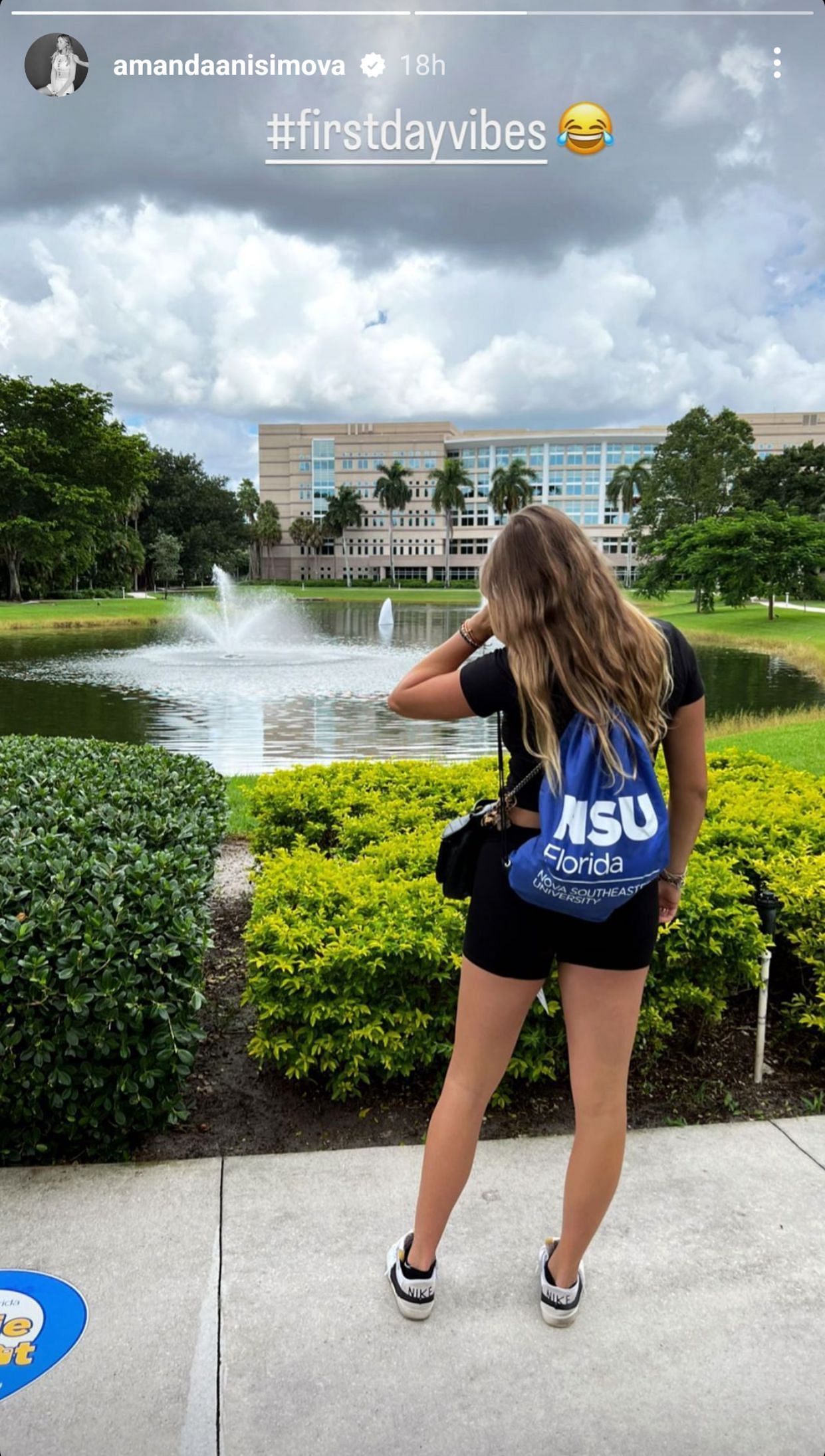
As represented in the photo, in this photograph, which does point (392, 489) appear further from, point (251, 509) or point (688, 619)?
point (688, 619)

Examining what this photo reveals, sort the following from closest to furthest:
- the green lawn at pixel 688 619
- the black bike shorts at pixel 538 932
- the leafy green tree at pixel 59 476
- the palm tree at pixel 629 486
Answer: the black bike shorts at pixel 538 932 → the green lawn at pixel 688 619 → the leafy green tree at pixel 59 476 → the palm tree at pixel 629 486

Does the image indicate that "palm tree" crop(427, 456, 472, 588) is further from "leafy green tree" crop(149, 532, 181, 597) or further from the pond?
the pond

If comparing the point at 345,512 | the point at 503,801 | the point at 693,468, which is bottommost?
the point at 503,801

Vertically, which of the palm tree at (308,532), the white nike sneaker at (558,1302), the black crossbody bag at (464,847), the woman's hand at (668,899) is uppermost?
the palm tree at (308,532)

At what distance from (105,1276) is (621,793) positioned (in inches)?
62.6

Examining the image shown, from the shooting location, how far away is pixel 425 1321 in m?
1.81

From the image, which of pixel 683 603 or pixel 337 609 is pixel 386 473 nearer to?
pixel 337 609

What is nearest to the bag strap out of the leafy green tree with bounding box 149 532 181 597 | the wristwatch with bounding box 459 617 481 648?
the wristwatch with bounding box 459 617 481 648

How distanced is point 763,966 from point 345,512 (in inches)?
3043

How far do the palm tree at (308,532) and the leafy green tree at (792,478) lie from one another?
43.2 m

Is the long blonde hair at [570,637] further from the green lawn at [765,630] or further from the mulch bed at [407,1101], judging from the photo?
the green lawn at [765,630]

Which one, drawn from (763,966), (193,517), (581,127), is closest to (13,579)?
(193,517)

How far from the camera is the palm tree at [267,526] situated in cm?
7862

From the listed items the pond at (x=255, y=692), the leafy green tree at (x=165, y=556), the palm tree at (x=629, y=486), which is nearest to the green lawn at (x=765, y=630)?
the pond at (x=255, y=692)
